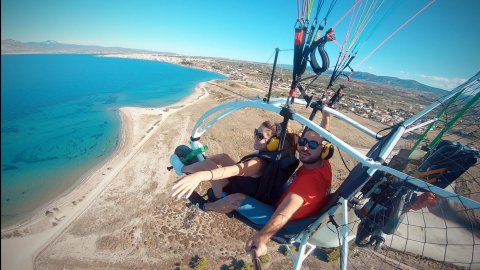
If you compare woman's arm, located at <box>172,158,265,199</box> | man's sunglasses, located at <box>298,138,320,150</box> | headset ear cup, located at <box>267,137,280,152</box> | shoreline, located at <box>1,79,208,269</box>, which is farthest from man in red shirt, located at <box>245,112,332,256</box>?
shoreline, located at <box>1,79,208,269</box>

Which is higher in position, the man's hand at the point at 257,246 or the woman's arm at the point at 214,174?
the woman's arm at the point at 214,174

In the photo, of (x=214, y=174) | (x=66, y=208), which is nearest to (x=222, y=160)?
(x=214, y=174)

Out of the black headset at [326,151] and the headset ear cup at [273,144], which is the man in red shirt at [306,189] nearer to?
the black headset at [326,151]

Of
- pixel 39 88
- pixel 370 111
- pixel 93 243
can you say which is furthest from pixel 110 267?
pixel 39 88

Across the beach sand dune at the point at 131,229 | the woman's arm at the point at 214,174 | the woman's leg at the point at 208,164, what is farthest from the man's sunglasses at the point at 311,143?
the beach sand dune at the point at 131,229

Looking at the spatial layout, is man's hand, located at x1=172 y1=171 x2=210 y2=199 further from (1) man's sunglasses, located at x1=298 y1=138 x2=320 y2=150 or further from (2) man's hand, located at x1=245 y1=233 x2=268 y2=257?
(1) man's sunglasses, located at x1=298 y1=138 x2=320 y2=150

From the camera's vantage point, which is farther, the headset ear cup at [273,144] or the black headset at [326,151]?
the headset ear cup at [273,144]

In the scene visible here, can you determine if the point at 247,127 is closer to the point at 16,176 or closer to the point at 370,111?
the point at 16,176
